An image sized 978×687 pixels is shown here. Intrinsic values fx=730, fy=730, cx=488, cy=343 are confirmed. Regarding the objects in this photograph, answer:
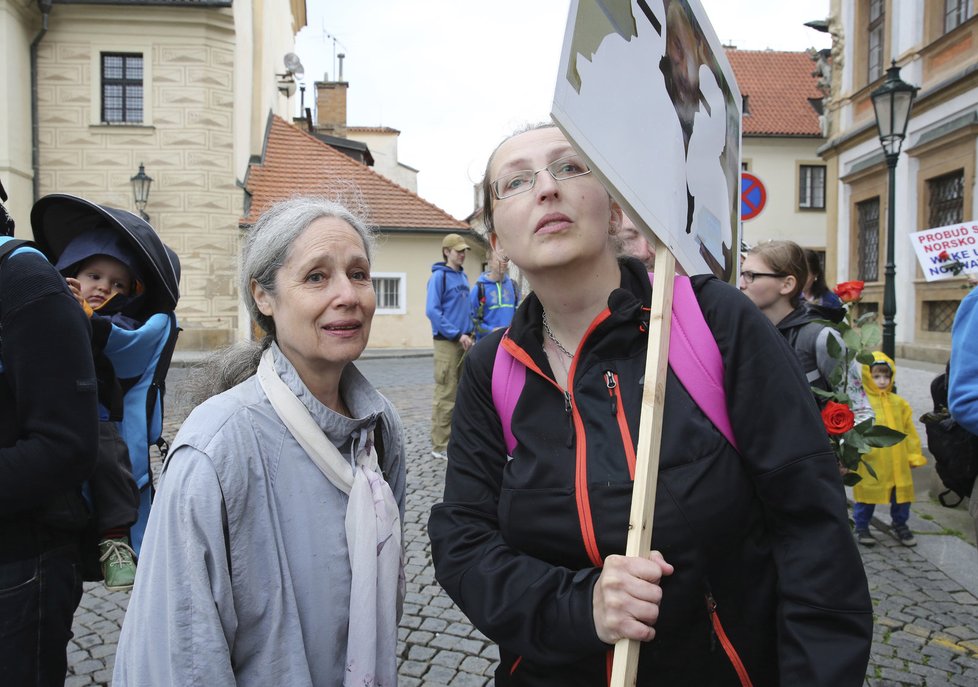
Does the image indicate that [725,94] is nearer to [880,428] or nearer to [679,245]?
[679,245]

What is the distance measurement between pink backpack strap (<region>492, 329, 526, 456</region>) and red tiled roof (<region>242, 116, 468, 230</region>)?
19.8 m

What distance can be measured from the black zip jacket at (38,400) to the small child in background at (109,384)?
23 centimetres

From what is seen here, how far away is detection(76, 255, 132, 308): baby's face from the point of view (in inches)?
99.3

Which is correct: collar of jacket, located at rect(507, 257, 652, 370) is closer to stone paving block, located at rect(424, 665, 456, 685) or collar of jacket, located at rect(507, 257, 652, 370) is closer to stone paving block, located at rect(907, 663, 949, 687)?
stone paving block, located at rect(424, 665, 456, 685)

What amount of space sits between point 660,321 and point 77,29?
67.8ft

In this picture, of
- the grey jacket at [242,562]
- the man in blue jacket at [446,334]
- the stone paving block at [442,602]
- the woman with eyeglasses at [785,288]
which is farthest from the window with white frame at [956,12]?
the grey jacket at [242,562]

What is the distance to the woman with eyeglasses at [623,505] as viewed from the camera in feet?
4.39

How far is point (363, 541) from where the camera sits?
1.63 m

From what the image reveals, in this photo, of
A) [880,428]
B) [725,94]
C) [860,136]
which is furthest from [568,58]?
[860,136]

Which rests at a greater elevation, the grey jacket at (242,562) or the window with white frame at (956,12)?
the window with white frame at (956,12)

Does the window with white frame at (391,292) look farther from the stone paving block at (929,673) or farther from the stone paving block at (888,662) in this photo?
the stone paving block at (929,673)

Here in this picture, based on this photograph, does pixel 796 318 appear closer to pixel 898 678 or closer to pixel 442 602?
pixel 898 678

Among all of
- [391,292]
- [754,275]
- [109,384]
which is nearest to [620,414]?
[109,384]

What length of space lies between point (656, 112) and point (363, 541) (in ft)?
3.59
